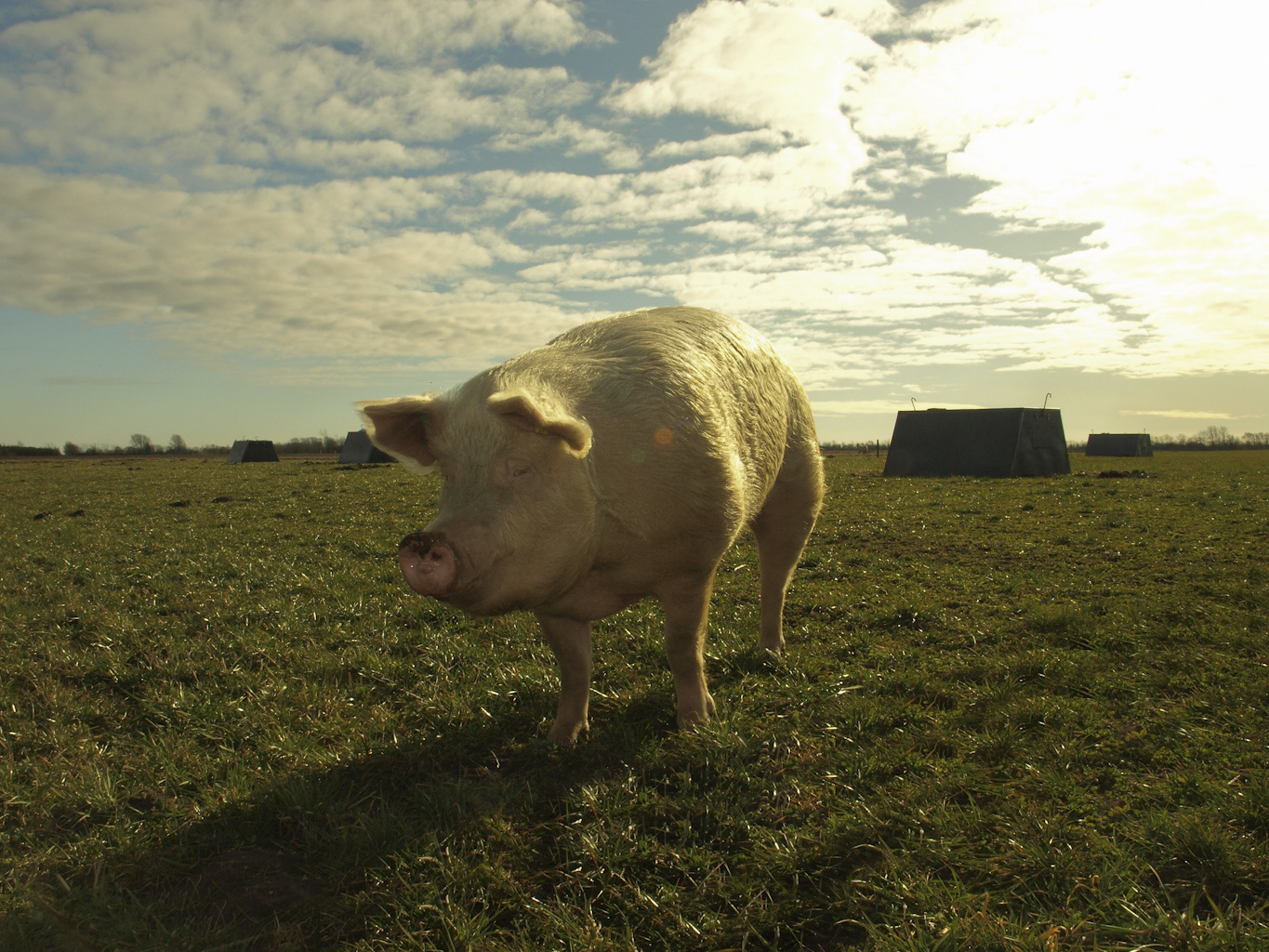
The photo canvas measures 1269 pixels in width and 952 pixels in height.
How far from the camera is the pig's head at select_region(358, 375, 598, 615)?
9.26 feet

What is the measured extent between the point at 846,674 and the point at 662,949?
2.37 m

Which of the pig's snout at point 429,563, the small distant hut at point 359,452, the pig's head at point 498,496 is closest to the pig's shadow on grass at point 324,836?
the pig's head at point 498,496

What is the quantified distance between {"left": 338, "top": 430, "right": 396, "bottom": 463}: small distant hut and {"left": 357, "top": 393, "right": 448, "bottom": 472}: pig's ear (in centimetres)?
3603

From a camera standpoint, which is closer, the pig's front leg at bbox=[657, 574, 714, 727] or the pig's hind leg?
the pig's front leg at bbox=[657, 574, 714, 727]

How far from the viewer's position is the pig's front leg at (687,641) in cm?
358

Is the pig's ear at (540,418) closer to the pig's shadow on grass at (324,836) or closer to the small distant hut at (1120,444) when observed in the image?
the pig's shadow on grass at (324,836)

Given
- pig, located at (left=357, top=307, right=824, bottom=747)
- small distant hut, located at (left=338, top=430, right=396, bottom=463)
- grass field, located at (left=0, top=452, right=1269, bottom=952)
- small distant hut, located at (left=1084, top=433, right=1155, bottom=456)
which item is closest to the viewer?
grass field, located at (left=0, top=452, right=1269, bottom=952)

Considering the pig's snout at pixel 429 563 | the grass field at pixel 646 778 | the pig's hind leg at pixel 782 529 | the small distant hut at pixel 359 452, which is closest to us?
the grass field at pixel 646 778

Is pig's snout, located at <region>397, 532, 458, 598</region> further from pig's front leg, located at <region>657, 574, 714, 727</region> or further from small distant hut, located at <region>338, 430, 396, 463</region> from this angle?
small distant hut, located at <region>338, 430, 396, 463</region>

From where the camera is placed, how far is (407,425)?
3.34m

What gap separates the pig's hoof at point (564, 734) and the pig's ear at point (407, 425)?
1.38 meters

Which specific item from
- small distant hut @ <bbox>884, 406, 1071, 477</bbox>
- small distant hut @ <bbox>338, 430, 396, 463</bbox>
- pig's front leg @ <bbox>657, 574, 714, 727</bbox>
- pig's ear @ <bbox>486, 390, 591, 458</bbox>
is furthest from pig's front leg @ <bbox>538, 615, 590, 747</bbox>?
small distant hut @ <bbox>338, 430, 396, 463</bbox>

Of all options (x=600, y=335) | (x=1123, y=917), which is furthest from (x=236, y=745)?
(x=1123, y=917)

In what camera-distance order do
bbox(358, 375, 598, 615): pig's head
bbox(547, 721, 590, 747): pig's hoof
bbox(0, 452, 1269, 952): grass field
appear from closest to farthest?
1. bbox(0, 452, 1269, 952): grass field
2. bbox(358, 375, 598, 615): pig's head
3. bbox(547, 721, 590, 747): pig's hoof
